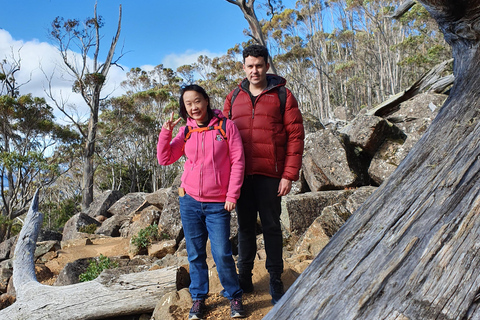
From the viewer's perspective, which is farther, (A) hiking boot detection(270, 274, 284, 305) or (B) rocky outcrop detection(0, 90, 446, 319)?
(B) rocky outcrop detection(0, 90, 446, 319)

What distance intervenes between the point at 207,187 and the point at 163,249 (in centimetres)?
452

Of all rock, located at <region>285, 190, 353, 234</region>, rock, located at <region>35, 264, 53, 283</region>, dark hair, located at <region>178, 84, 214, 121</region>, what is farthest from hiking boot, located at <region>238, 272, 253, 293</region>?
rock, located at <region>35, 264, 53, 283</region>

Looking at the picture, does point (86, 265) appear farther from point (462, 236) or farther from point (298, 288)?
point (462, 236)

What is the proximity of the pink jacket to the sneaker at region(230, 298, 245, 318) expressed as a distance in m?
0.75

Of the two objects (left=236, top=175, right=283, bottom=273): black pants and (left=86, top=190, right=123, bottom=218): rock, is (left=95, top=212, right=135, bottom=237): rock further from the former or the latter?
(left=236, top=175, right=283, bottom=273): black pants

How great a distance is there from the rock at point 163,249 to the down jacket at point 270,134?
4461mm

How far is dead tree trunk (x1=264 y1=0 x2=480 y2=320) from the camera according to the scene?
1.16m

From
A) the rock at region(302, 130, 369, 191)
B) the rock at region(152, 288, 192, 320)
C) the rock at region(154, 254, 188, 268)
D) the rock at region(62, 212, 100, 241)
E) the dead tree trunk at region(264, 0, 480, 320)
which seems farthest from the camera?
the rock at region(62, 212, 100, 241)

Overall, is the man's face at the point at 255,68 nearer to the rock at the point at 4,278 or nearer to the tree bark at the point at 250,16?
the tree bark at the point at 250,16

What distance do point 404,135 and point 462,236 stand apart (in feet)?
20.0

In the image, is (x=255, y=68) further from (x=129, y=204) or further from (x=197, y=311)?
(x=129, y=204)

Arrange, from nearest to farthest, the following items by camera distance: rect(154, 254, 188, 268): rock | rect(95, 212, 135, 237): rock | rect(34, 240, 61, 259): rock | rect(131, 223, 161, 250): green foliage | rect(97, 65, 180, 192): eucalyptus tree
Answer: rect(154, 254, 188, 268): rock, rect(131, 223, 161, 250): green foliage, rect(34, 240, 61, 259): rock, rect(95, 212, 135, 237): rock, rect(97, 65, 180, 192): eucalyptus tree

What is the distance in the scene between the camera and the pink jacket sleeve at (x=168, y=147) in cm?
272

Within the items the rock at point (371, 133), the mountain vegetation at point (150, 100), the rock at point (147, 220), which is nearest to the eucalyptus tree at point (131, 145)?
the mountain vegetation at point (150, 100)
